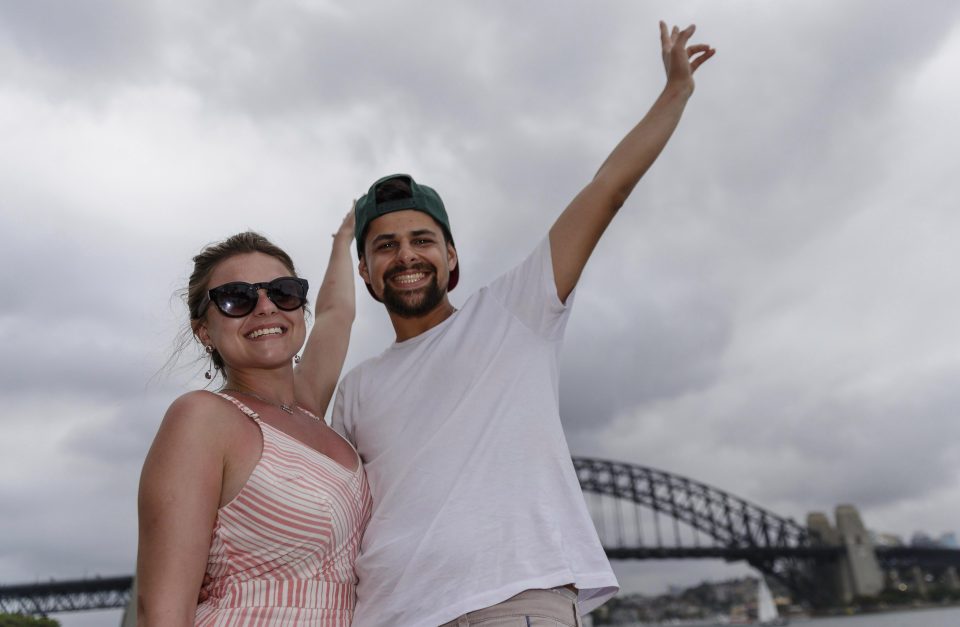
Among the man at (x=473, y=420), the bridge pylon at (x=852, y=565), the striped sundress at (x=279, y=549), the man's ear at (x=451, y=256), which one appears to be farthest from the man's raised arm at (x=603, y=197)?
the bridge pylon at (x=852, y=565)

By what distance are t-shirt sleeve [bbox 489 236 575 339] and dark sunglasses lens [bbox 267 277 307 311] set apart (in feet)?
2.34

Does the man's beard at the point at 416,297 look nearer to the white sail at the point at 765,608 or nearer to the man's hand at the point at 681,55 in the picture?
the man's hand at the point at 681,55

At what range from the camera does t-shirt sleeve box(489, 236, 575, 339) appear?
2529 millimetres

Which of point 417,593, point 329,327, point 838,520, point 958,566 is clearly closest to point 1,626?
point 329,327

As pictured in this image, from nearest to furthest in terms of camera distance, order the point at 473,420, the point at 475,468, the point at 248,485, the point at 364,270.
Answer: the point at 248,485 → the point at 475,468 → the point at 473,420 → the point at 364,270

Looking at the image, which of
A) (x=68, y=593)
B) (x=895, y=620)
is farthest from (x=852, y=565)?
(x=68, y=593)

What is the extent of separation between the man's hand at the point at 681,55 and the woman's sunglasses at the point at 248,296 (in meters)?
1.57

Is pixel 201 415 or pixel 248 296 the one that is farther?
pixel 248 296

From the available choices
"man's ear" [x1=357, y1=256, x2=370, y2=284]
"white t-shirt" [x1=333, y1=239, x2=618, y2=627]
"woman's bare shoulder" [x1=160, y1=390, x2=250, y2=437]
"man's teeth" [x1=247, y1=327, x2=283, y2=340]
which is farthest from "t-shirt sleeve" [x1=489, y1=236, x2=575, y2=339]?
"woman's bare shoulder" [x1=160, y1=390, x2=250, y2=437]

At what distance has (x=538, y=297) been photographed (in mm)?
2555

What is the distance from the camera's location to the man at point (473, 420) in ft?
7.02

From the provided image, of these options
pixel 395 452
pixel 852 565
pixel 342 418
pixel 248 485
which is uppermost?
pixel 852 565

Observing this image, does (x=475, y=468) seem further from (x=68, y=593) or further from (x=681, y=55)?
(x=68, y=593)

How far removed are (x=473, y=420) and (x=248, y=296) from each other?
86 centimetres
